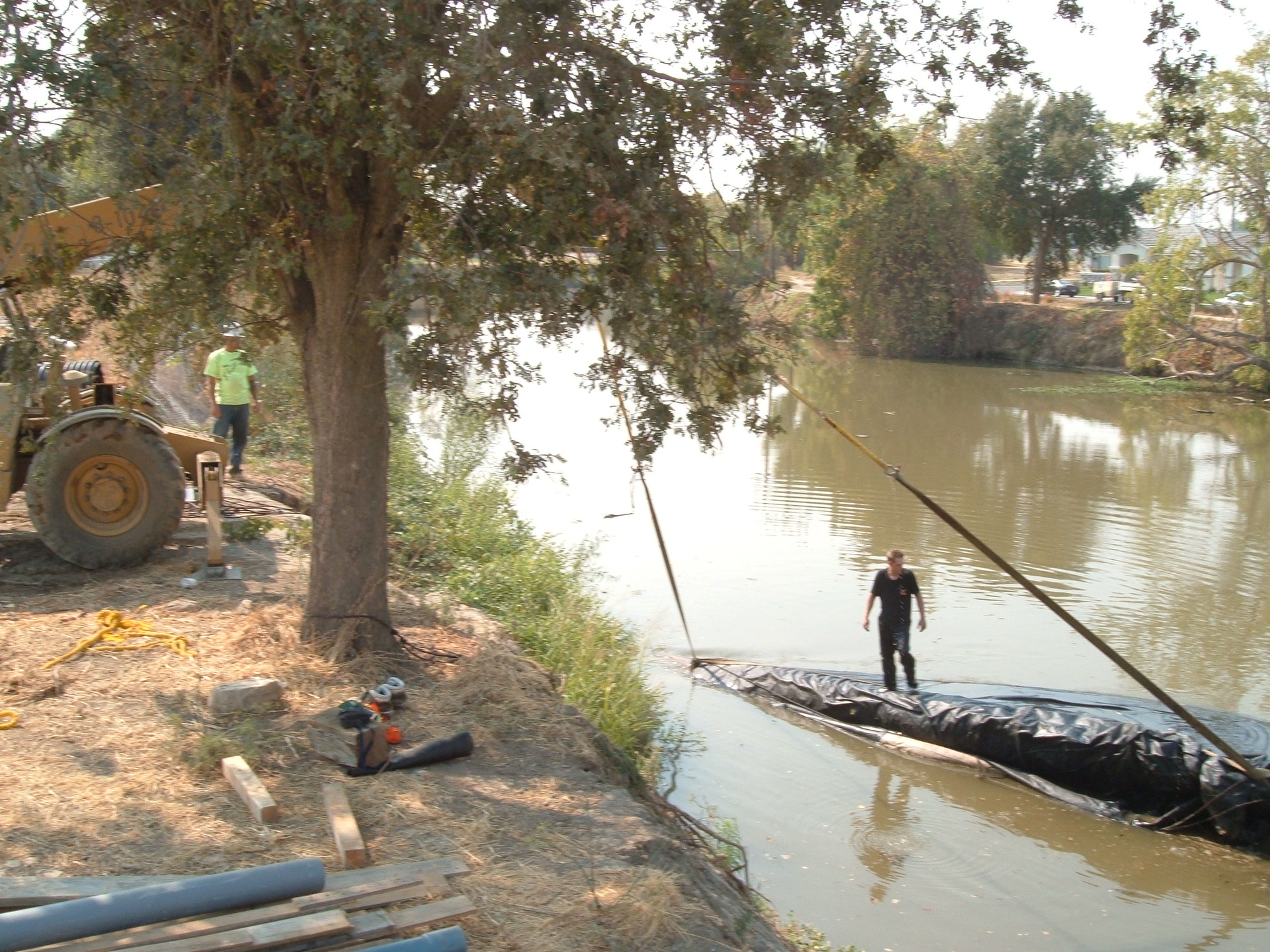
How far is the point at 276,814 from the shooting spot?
212 inches

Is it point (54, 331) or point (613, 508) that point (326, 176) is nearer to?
point (54, 331)

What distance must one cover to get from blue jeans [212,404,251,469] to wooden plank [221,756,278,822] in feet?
24.3

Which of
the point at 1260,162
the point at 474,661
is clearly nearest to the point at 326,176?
the point at 474,661

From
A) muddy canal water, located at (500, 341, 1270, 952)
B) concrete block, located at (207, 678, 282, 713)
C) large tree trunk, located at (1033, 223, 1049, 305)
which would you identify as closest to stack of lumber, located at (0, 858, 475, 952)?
concrete block, located at (207, 678, 282, 713)

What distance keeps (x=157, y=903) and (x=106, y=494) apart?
5825 mm

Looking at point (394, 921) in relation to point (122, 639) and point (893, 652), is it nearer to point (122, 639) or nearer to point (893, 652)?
point (122, 639)

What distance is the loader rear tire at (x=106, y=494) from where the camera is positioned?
9.14m

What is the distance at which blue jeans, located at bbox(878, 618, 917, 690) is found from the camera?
A: 10.3m

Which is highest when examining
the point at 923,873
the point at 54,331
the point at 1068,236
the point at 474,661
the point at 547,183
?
the point at 1068,236

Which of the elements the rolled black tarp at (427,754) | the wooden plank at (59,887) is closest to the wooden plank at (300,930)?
the wooden plank at (59,887)

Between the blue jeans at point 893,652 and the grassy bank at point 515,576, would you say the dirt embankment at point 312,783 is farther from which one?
the blue jeans at point 893,652

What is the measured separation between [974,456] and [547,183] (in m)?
19.0

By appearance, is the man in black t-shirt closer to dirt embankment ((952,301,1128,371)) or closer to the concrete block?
the concrete block

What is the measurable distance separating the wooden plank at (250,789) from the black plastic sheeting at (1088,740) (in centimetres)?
581
